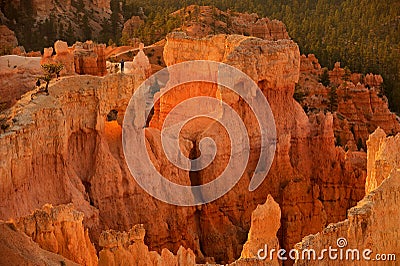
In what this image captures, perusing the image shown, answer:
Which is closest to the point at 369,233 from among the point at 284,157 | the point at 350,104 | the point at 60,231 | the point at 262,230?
the point at 262,230

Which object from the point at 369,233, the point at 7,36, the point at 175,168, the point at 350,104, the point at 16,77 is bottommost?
the point at 369,233

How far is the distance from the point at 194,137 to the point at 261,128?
227 centimetres

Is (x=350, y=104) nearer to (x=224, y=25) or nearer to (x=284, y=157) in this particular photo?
(x=224, y=25)

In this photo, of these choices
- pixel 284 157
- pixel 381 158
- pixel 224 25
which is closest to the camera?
pixel 381 158

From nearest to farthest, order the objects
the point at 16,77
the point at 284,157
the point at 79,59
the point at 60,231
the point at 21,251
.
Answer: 1. the point at 21,251
2. the point at 60,231
3. the point at 284,157
4. the point at 16,77
5. the point at 79,59

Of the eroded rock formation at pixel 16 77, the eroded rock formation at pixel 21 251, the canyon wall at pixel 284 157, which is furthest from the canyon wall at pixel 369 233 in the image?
the eroded rock formation at pixel 16 77

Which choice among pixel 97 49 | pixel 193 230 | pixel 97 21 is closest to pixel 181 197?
pixel 193 230

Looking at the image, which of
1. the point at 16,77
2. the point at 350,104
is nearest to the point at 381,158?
the point at 16,77

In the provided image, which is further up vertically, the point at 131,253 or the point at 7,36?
the point at 7,36

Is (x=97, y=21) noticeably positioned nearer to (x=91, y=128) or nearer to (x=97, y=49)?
(x=97, y=49)

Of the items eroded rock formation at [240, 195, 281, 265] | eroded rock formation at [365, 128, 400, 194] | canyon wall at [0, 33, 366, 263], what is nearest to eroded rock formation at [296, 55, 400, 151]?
canyon wall at [0, 33, 366, 263]

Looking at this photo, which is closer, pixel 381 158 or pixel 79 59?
pixel 381 158

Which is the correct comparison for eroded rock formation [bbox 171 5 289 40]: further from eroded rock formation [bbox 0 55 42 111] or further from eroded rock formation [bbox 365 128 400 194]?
eroded rock formation [bbox 365 128 400 194]

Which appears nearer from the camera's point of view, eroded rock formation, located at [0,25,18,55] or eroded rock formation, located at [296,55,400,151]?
eroded rock formation, located at [296,55,400,151]
